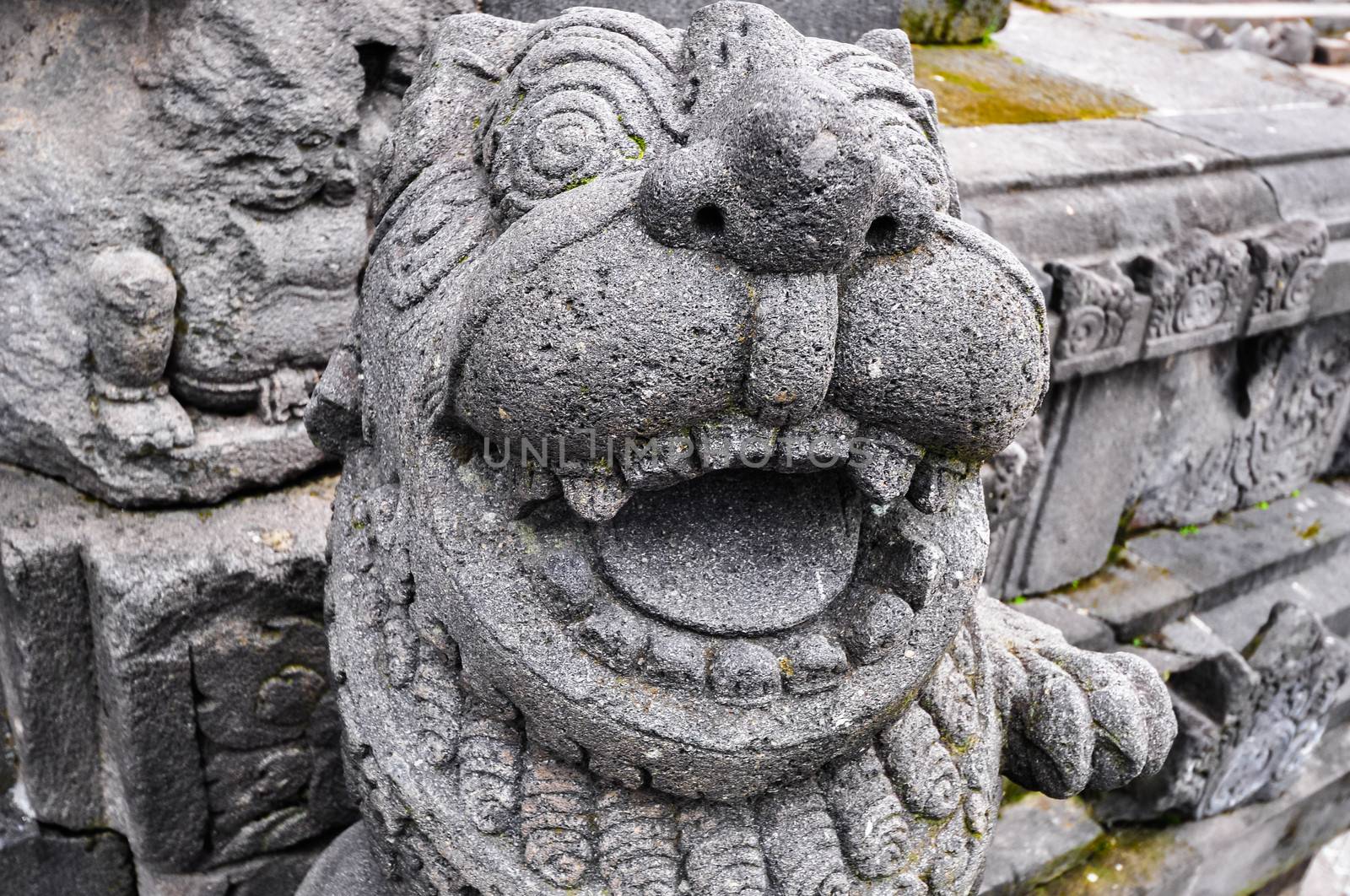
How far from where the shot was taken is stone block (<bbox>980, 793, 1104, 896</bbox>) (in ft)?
8.29

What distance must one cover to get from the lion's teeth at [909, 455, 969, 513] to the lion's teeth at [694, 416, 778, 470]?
20 cm

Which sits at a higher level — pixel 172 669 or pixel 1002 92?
pixel 1002 92

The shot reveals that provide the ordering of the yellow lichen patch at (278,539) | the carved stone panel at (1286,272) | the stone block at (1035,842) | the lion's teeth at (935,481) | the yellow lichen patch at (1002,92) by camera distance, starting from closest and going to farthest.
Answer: the lion's teeth at (935,481)
the yellow lichen patch at (278,539)
the stone block at (1035,842)
the carved stone panel at (1286,272)
the yellow lichen patch at (1002,92)

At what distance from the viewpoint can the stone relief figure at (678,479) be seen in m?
1.13

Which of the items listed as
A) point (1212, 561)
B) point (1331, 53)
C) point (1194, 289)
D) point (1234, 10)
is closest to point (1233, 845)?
point (1212, 561)

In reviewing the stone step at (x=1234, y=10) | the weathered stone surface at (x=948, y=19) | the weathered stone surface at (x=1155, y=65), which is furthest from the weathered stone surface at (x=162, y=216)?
the stone step at (x=1234, y=10)

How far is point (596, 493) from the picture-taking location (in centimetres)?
123

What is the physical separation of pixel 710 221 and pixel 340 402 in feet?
1.98

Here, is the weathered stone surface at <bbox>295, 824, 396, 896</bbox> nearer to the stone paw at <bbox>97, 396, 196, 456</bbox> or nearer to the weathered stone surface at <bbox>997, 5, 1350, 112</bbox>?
the stone paw at <bbox>97, 396, 196, 456</bbox>

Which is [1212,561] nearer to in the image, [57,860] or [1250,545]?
[1250,545]

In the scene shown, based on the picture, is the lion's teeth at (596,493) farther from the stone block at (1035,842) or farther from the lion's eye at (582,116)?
the stone block at (1035,842)

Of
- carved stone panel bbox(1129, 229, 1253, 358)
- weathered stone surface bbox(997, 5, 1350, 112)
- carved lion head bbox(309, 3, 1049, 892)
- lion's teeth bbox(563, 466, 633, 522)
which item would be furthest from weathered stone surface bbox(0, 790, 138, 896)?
weathered stone surface bbox(997, 5, 1350, 112)

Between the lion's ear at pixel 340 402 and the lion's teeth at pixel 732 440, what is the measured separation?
0.52 m

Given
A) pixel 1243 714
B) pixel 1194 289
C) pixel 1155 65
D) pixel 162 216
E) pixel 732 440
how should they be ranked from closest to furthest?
pixel 732 440, pixel 162 216, pixel 1243 714, pixel 1194 289, pixel 1155 65
